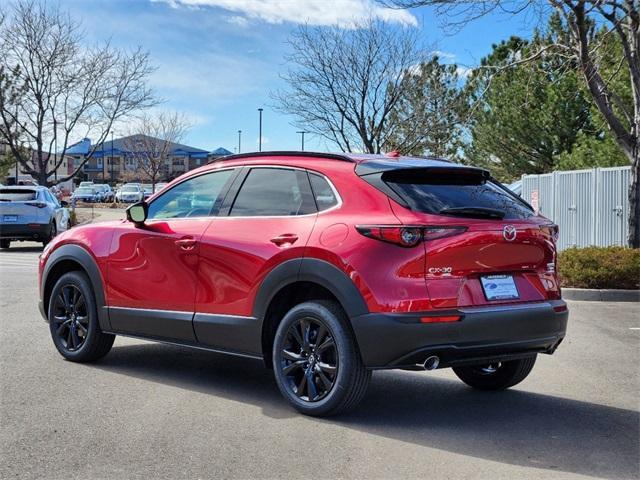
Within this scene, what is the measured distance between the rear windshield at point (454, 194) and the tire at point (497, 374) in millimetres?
1207

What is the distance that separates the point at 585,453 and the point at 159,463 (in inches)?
94.5

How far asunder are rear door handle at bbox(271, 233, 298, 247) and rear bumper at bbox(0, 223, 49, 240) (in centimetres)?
1734

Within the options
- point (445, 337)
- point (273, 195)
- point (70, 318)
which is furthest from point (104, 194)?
point (445, 337)


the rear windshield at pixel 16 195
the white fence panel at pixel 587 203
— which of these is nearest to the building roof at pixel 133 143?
the rear windshield at pixel 16 195

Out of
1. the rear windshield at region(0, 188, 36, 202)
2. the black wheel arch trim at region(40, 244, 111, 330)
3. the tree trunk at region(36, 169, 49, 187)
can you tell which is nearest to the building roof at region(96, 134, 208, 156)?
the tree trunk at region(36, 169, 49, 187)

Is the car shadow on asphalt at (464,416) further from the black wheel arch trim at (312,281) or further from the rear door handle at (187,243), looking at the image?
the rear door handle at (187,243)

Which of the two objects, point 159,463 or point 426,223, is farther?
point 426,223

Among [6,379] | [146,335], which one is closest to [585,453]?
[146,335]

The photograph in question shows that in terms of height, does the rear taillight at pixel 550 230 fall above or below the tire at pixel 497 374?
above

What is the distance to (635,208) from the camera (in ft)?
50.8

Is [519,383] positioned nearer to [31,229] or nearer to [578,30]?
[578,30]

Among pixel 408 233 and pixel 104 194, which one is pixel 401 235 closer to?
pixel 408 233

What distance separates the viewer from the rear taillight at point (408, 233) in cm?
490

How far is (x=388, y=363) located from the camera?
4922 mm
